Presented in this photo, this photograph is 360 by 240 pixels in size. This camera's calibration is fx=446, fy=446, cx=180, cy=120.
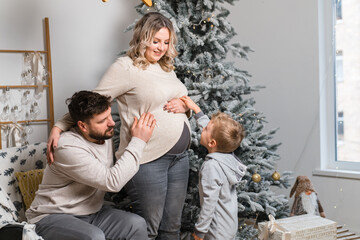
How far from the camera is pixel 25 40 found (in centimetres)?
311

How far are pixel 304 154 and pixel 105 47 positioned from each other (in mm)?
1909

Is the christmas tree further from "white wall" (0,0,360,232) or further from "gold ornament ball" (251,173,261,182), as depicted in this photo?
"white wall" (0,0,360,232)

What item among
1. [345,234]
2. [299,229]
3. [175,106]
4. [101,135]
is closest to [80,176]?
[101,135]

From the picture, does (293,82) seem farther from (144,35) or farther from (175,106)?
(144,35)

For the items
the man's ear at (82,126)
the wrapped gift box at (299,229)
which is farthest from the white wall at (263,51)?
the wrapped gift box at (299,229)

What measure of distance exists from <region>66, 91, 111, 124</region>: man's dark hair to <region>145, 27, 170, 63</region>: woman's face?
375 millimetres

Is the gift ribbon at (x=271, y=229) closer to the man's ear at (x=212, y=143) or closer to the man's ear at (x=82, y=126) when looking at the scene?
the man's ear at (x=212, y=143)

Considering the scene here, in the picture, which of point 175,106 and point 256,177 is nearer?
point 175,106

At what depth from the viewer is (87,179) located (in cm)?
204

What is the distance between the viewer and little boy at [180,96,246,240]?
2230 millimetres

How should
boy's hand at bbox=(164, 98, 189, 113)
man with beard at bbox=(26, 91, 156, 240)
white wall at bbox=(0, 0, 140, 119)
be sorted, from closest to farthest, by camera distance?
man with beard at bbox=(26, 91, 156, 240), boy's hand at bbox=(164, 98, 189, 113), white wall at bbox=(0, 0, 140, 119)

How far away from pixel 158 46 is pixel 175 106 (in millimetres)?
328

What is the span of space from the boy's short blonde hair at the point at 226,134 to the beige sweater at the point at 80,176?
15.7 inches

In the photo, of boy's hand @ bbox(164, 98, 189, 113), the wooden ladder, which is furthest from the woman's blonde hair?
the wooden ladder
